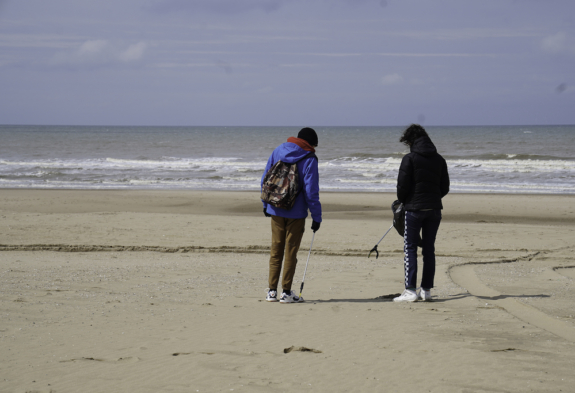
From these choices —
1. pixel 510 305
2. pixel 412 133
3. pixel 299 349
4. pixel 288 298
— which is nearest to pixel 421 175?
pixel 412 133

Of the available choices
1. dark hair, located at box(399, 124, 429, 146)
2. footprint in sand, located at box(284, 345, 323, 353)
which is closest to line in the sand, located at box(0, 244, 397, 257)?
dark hair, located at box(399, 124, 429, 146)

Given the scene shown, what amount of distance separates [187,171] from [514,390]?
25621 millimetres

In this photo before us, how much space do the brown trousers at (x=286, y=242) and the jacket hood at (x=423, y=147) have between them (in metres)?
1.30

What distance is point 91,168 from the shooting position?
28.6 meters

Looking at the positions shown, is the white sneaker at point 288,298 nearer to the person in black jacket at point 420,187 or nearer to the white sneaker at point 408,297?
the white sneaker at point 408,297

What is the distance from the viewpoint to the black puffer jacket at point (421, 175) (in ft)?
16.5

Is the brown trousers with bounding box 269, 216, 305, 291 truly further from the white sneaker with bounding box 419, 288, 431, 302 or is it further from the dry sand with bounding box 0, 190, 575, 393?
the white sneaker with bounding box 419, 288, 431, 302

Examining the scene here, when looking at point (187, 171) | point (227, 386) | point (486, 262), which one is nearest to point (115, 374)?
point (227, 386)

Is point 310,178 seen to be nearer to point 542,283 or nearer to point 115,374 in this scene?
point 115,374

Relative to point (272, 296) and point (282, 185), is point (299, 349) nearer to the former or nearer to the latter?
point (272, 296)

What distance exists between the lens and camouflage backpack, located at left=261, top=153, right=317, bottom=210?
197 inches

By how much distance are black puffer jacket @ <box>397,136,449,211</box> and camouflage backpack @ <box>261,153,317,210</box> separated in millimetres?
937

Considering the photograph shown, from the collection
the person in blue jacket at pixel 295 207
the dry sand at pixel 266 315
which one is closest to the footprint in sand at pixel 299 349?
the dry sand at pixel 266 315

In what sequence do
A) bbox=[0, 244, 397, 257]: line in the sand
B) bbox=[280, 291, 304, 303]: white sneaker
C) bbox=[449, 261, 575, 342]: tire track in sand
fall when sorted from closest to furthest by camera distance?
bbox=[449, 261, 575, 342]: tire track in sand → bbox=[280, 291, 304, 303]: white sneaker → bbox=[0, 244, 397, 257]: line in the sand
